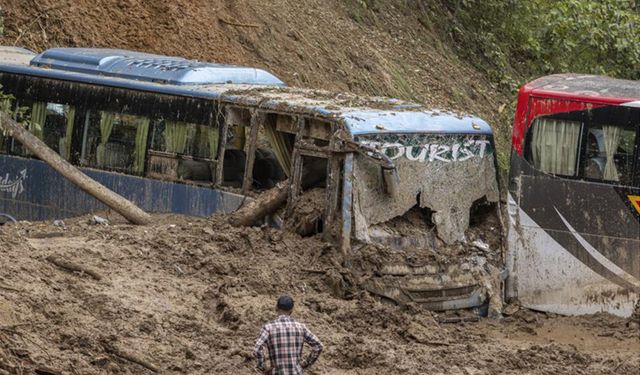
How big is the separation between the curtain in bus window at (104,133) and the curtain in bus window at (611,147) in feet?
19.5

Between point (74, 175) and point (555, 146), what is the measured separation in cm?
553

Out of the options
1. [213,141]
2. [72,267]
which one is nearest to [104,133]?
[213,141]

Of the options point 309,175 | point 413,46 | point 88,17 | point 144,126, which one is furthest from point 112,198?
point 413,46

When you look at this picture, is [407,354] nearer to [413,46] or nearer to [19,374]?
[19,374]

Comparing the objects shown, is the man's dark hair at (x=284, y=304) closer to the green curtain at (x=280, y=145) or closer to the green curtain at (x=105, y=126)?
the green curtain at (x=280, y=145)

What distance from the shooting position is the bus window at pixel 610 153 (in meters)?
14.8

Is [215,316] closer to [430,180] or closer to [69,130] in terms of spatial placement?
[430,180]

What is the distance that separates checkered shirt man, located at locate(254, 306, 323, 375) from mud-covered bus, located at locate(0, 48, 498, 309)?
14.2 ft

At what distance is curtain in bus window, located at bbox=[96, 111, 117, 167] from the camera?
1675 centimetres

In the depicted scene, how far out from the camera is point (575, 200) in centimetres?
1503

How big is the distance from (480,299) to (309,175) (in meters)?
2.27

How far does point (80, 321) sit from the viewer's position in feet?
38.3

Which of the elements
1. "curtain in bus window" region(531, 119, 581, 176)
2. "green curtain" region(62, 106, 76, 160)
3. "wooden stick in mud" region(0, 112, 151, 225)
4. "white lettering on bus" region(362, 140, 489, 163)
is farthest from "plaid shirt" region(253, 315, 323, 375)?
"green curtain" region(62, 106, 76, 160)

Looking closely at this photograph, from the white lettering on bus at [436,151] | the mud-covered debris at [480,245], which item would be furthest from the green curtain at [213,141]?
the mud-covered debris at [480,245]
